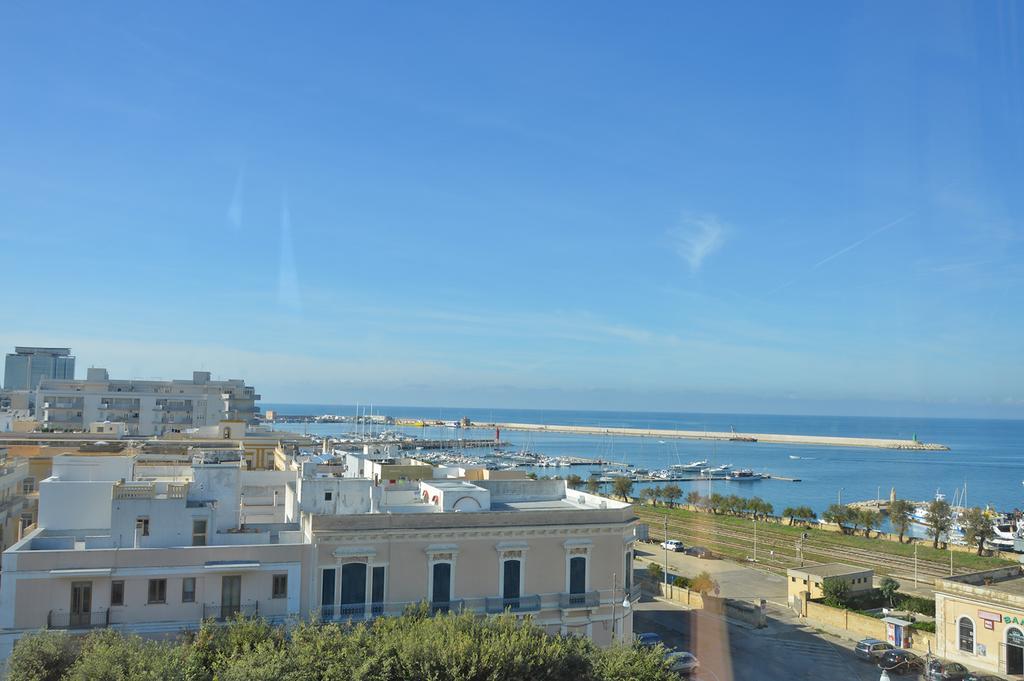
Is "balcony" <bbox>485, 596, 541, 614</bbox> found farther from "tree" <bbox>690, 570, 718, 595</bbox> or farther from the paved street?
the paved street

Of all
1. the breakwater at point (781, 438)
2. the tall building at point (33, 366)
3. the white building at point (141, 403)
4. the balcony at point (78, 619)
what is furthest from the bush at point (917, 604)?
the breakwater at point (781, 438)

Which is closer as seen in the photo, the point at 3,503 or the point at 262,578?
the point at 262,578

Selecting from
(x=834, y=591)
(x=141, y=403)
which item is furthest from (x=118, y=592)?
(x=141, y=403)

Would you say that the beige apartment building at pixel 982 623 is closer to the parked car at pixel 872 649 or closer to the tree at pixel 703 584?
the parked car at pixel 872 649

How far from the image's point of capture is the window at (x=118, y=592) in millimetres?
12867

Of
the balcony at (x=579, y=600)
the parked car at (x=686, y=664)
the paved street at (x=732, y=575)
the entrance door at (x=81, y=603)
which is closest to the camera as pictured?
the entrance door at (x=81, y=603)

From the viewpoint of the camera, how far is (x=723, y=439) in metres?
159

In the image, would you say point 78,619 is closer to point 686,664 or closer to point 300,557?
point 300,557

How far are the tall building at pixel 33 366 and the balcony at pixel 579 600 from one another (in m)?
78.6

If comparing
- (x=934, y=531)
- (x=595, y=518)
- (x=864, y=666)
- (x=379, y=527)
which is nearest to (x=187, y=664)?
(x=379, y=527)

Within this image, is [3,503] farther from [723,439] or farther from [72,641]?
[723,439]

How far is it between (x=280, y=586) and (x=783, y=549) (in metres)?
28.3

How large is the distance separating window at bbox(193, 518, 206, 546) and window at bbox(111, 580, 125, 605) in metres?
1.43

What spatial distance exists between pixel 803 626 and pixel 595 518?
10.4m
